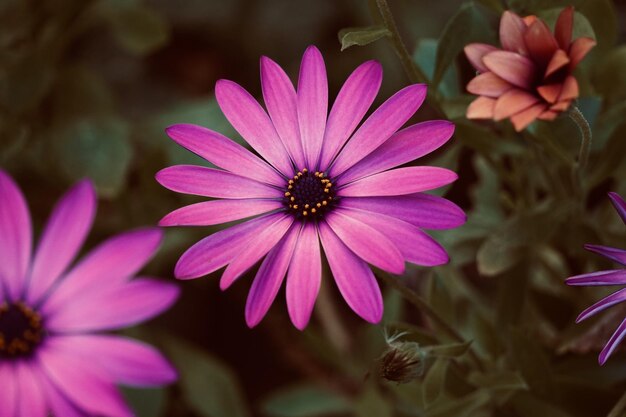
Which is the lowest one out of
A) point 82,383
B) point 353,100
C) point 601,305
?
point 601,305

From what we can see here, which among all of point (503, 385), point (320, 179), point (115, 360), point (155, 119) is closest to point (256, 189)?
point (320, 179)

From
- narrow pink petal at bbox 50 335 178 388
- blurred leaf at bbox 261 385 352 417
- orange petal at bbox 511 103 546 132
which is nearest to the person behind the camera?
orange petal at bbox 511 103 546 132

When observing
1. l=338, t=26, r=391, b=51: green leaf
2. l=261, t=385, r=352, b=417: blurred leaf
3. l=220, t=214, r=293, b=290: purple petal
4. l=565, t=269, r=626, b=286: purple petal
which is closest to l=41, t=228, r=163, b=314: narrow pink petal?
l=220, t=214, r=293, b=290: purple petal

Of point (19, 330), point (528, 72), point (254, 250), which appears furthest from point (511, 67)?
point (19, 330)

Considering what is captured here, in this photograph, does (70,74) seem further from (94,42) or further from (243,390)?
(243,390)

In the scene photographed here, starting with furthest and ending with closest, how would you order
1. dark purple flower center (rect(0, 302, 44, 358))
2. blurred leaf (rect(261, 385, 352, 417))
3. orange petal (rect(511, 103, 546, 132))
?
1. blurred leaf (rect(261, 385, 352, 417))
2. dark purple flower center (rect(0, 302, 44, 358))
3. orange petal (rect(511, 103, 546, 132))

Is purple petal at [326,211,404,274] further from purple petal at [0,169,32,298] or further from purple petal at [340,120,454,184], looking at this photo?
purple petal at [0,169,32,298]

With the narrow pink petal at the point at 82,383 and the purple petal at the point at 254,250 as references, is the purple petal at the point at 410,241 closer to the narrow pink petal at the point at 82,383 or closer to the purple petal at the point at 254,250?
the purple petal at the point at 254,250

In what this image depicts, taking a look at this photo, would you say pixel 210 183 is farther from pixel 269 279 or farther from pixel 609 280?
pixel 609 280
